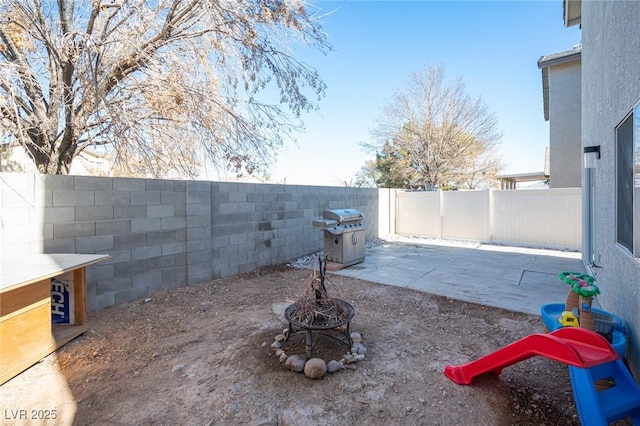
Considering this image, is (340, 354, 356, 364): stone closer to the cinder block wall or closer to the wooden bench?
the wooden bench

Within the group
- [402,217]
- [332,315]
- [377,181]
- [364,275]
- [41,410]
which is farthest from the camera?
[377,181]

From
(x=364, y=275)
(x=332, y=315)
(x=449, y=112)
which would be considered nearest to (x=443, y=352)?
(x=332, y=315)

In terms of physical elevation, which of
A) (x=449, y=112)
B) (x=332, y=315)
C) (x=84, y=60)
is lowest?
(x=332, y=315)

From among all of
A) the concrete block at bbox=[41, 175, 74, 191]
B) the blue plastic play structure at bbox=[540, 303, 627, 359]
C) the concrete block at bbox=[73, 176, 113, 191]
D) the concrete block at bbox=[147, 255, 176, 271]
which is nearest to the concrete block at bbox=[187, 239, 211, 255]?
the concrete block at bbox=[147, 255, 176, 271]

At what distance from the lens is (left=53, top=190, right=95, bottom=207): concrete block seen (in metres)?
3.37

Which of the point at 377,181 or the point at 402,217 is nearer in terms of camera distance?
the point at 402,217

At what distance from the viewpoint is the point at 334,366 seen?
240cm

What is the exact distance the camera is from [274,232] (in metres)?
6.24

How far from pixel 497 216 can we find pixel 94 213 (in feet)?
30.2

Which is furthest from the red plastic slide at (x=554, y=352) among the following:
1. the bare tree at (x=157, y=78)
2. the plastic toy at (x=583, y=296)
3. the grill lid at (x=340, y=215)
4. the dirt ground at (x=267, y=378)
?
the bare tree at (x=157, y=78)

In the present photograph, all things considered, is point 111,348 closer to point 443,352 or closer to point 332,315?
point 332,315

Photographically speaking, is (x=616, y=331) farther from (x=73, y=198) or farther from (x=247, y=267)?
(x=73, y=198)

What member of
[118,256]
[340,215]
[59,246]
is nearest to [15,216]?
[59,246]

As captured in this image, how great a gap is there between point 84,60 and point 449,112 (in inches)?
584
